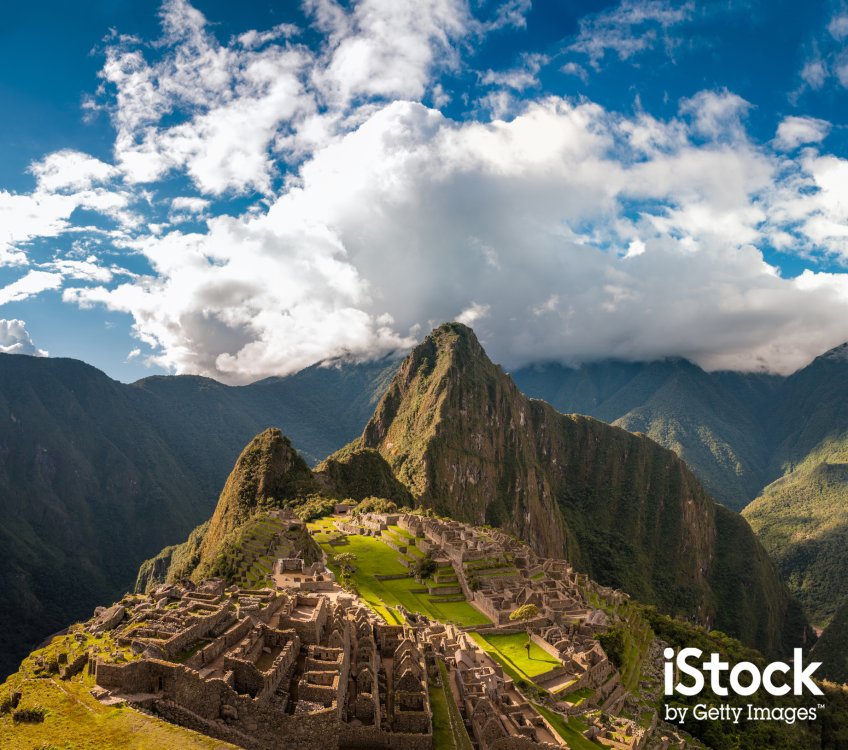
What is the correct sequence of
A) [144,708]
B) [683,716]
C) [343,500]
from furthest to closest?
[343,500]
[683,716]
[144,708]

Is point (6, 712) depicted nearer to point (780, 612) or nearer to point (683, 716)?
point (683, 716)

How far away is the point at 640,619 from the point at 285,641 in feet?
189

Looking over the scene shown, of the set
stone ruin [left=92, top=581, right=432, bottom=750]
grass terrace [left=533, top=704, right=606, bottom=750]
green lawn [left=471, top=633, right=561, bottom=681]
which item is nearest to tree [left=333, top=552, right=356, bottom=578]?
green lawn [left=471, top=633, right=561, bottom=681]

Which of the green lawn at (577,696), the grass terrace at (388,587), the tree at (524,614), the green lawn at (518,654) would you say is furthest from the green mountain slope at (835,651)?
the green lawn at (577,696)

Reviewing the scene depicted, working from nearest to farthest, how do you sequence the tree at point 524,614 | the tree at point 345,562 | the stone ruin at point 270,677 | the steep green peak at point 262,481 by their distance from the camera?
the stone ruin at point 270,677 → the tree at point 524,614 → the tree at point 345,562 → the steep green peak at point 262,481

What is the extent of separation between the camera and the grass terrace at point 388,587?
4931cm

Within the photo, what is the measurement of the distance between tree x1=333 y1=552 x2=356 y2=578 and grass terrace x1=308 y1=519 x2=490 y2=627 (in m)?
0.53

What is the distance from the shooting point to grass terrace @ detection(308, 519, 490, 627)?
4931 cm

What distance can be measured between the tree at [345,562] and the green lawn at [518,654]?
53.7ft

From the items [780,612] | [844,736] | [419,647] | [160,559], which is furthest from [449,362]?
[419,647]

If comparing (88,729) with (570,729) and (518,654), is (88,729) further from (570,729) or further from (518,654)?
(518,654)

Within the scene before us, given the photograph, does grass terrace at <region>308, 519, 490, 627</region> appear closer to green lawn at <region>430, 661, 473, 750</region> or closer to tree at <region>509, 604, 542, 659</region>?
tree at <region>509, 604, 542, 659</region>

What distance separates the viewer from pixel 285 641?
24.0 metres

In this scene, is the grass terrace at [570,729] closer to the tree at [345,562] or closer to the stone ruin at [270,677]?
the stone ruin at [270,677]
